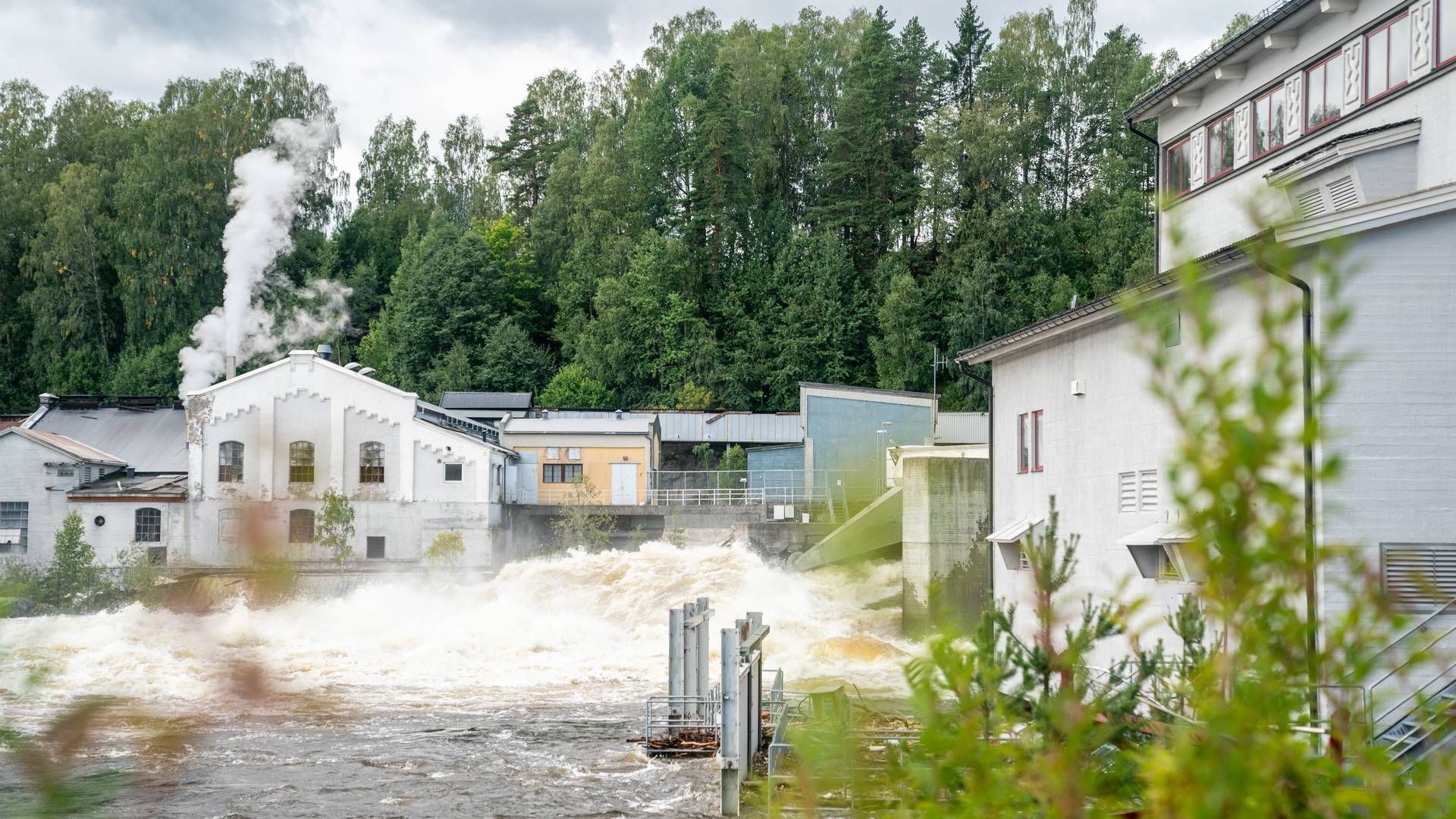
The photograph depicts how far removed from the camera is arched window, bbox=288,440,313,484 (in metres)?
3.13

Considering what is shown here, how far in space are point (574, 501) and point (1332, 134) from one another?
3494cm

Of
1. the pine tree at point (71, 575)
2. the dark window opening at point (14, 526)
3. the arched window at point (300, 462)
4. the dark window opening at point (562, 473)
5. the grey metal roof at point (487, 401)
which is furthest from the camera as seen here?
the grey metal roof at point (487, 401)

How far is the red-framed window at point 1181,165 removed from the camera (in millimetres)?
24375

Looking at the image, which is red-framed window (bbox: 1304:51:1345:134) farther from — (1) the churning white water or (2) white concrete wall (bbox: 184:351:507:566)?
(2) white concrete wall (bbox: 184:351:507:566)

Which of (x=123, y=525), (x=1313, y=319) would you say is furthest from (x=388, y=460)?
(x=1313, y=319)

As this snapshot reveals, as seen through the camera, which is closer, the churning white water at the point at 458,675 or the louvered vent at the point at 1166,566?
the churning white water at the point at 458,675

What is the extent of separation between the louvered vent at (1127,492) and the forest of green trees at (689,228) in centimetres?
3903

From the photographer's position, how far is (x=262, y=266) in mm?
68188

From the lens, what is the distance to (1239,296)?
14992 mm

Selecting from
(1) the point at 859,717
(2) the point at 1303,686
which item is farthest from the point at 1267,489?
(1) the point at 859,717

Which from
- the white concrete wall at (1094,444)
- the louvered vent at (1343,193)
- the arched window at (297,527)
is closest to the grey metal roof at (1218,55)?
the louvered vent at (1343,193)

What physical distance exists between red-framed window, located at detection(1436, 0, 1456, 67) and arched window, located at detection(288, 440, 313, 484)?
1796 cm

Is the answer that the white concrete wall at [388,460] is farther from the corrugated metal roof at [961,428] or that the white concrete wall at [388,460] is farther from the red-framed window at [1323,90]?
the red-framed window at [1323,90]

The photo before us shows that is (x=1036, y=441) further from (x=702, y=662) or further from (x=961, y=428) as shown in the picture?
(x=961, y=428)
